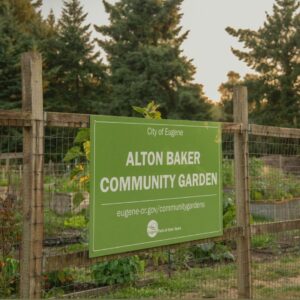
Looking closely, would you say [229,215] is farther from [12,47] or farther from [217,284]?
[12,47]

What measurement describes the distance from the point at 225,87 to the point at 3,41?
46.5 ft

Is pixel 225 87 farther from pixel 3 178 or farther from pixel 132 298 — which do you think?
pixel 132 298

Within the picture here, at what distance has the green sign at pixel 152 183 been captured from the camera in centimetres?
332

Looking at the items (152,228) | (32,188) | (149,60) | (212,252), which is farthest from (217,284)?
(149,60)

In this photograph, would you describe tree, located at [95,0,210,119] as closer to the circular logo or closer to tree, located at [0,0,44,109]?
tree, located at [0,0,44,109]

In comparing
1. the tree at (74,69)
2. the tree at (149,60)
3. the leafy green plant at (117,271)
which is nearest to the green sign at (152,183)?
the leafy green plant at (117,271)

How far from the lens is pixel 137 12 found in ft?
109

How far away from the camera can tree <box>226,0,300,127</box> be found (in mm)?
30234

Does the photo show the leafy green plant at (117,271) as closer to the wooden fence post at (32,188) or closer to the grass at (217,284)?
the grass at (217,284)

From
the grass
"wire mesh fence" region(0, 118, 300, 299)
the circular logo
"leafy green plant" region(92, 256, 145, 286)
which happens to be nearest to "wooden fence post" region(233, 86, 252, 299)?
"wire mesh fence" region(0, 118, 300, 299)

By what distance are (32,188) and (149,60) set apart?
2830cm

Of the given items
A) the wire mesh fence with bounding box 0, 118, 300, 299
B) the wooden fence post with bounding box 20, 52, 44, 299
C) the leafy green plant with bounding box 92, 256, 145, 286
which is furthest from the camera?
the leafy green plant with bounding box 92, 256, 145, 286

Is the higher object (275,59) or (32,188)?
(275,59)

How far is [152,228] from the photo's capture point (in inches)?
143
